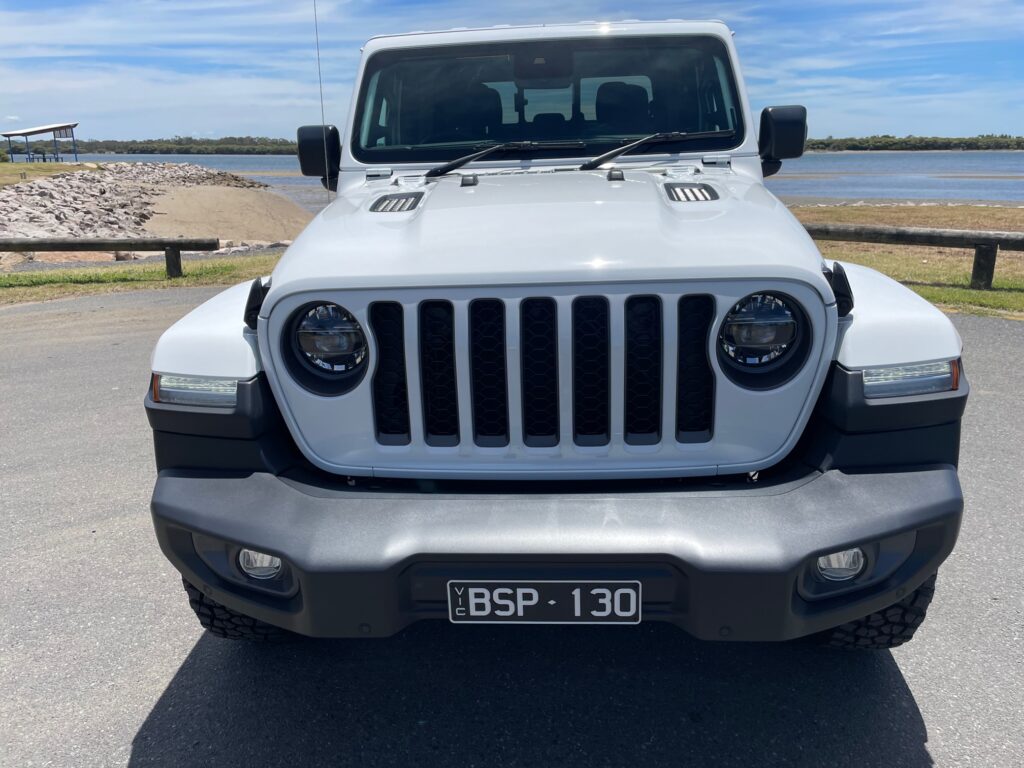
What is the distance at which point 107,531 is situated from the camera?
4.06 m

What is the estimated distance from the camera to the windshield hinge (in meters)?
3.87

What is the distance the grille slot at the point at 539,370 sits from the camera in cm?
239

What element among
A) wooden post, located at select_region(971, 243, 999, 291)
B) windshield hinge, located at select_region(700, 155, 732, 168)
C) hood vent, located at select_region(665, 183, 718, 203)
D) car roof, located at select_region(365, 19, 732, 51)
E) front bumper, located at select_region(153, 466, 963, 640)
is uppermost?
car roof, located at select_region(365, 19, 732, 51)

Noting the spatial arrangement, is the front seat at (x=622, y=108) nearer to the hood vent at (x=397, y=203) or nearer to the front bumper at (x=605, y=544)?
the hood vent at (x=397, y=203)

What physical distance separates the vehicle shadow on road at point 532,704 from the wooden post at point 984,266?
8.52m

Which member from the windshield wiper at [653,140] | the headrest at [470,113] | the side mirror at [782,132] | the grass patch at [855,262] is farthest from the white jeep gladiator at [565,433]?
the grass patch at [855,262]

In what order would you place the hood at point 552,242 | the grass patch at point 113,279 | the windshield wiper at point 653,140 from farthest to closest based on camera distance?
the grass patch at point 113,279 < the windshield wiper at point 653,140 < the hood at point 552,242

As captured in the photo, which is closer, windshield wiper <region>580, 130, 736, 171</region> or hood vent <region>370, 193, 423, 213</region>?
hood vent <region>370, 193, 423, 213</region>

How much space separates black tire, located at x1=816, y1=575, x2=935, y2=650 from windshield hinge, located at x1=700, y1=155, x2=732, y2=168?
202 cm

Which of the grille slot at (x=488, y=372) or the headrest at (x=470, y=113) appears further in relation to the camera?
the headrest at (x=470, y=113)

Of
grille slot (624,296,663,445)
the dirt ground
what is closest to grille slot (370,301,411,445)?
grille slot (624,296,663,445)

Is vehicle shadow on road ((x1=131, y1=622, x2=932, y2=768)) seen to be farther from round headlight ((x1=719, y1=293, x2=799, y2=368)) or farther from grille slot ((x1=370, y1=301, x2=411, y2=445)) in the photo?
round headlight ((x1=719, y1=293, x2=799, y2=368))

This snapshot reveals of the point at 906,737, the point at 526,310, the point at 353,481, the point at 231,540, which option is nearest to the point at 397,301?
the point at 526,310

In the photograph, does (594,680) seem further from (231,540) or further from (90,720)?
(90,720)
